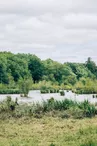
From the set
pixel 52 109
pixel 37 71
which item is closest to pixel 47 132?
pixel 52 109

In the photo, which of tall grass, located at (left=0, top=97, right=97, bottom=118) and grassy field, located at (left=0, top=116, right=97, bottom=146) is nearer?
grassy field, located at (left=0, top=116, right=97, bottom=146)

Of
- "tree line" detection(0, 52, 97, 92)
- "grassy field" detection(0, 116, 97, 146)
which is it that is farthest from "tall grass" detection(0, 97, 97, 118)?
"tree line" detection(0, 52, 97, 92)

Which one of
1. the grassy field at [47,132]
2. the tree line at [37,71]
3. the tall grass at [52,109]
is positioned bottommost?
the grassy field at [47,132]

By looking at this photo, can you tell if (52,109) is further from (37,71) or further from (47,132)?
(37,71)

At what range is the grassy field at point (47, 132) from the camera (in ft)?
33.0

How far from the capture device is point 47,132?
39.9 ft

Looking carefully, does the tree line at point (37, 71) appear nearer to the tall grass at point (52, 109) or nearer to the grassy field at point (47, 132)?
the tall grass at point (52, 109)

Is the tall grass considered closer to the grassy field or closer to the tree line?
the grassy field

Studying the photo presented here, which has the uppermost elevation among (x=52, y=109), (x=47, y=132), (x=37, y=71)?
(x=37, y=71)

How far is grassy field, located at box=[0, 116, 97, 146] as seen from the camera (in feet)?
33.0

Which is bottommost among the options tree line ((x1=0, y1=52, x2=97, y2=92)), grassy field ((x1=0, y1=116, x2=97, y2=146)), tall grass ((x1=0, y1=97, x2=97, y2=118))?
grassy field ((x1=0, y1=116, x2=97, y2=146))

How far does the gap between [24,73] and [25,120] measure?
7303 cm

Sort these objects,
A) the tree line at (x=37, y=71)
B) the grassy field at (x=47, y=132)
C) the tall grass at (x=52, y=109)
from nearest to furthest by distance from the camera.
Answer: the grassy field at (x=47, y=132) → the tall grass at (x=52, y=109) → the tree line at (x=37, y=71)

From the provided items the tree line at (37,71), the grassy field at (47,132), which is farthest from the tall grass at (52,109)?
the tree line at (37,71)
